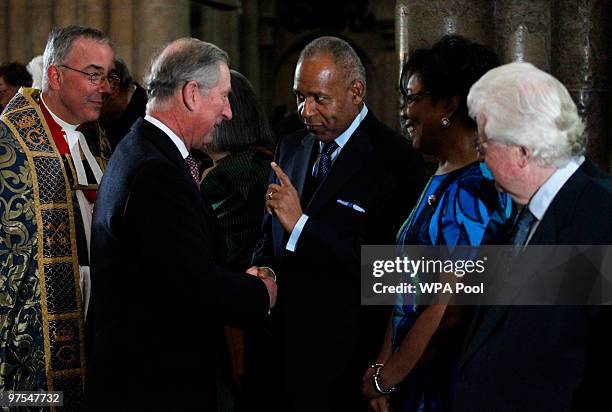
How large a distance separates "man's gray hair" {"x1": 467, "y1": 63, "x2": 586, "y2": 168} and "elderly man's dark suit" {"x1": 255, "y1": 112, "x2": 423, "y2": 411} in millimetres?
1086

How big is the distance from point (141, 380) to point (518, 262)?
112 centimetres

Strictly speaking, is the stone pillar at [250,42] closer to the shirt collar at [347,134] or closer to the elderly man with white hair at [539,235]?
the shirt collar at [347,134]

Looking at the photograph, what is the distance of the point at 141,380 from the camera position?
2877 millimetres

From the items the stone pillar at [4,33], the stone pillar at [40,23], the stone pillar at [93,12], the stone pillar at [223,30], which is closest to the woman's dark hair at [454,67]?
the stone pillar at [93,12]

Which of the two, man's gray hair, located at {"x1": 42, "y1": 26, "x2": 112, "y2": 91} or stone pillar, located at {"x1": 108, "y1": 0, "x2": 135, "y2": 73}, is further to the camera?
stone pillar, located at {"x1": 108, "y1": 0, "x2": 135, "y2": 73}

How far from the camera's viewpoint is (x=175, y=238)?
2.79 meters

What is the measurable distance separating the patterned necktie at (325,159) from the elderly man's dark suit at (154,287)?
784 mm

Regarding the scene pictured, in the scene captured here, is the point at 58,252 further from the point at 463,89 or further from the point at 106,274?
the point at 463,89

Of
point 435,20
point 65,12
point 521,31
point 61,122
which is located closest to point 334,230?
point 61,122

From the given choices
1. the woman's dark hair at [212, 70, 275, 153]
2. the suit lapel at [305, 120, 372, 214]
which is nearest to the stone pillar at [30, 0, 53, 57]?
the woman's dark hair at [212, 70, 275, 153]

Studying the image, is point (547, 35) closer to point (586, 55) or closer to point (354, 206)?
point (586, 55)

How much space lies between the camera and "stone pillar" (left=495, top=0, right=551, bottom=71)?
483 cm

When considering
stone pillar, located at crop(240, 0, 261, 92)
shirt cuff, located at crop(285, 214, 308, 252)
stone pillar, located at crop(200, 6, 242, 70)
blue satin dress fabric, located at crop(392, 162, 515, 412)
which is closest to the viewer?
blue satin dress fabric, located at crop(392, 162, 515, 412)

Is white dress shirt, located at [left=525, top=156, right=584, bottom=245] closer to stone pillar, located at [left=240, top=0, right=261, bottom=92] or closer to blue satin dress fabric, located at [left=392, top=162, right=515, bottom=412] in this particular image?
blue satin dress fabric, located at [left=392, top=162, right=515, bottom=412]
